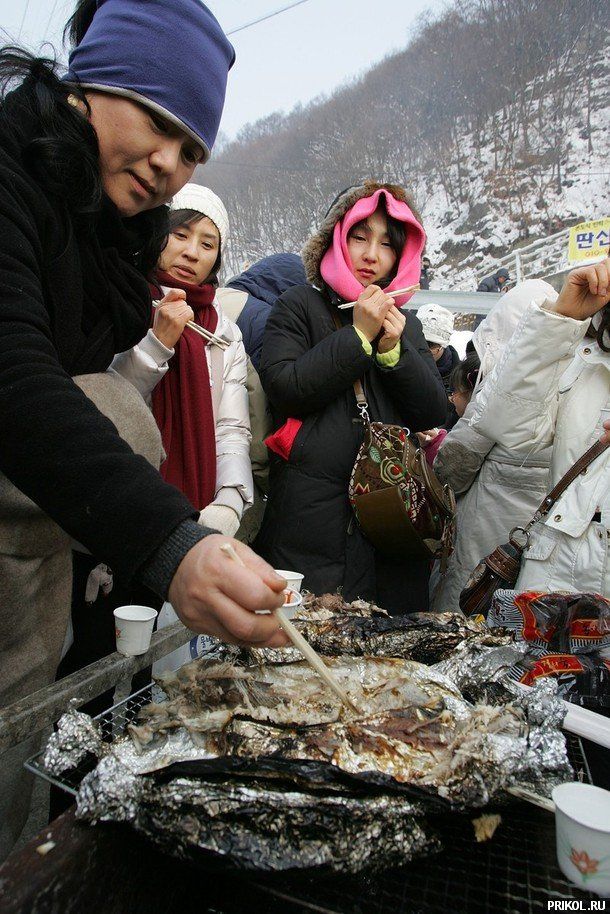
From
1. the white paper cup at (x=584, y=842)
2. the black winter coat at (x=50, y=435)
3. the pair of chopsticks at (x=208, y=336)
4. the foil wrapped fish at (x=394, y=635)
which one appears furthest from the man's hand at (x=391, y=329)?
the white paper cup at (x=584, y=842)

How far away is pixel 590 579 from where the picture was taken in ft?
6.06

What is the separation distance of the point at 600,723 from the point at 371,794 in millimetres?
537

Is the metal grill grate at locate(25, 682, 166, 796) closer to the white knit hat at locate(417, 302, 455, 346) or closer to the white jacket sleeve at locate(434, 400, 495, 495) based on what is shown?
the white jacket sleeve at locate(434, 400, 495, 495)

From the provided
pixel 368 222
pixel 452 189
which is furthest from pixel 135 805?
pixel 452 189

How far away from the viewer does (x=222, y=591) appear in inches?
31.0

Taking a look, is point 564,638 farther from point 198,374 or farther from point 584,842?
point 198,374

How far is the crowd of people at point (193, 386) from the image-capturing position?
Answer: 2.74 feet

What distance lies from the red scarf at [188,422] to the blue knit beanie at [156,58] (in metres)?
1.07

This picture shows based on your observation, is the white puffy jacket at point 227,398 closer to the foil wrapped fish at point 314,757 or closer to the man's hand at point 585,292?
the foil wrapped fish at point 314,757

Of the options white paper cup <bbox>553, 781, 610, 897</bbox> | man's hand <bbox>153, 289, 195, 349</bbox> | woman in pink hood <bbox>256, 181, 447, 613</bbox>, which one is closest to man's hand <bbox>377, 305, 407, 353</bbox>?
woman in pink hood <bbox>256, 181, 447, 613</bbox>

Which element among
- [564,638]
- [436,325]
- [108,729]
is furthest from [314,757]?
[436,325]

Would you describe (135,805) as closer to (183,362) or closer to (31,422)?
(31,422)

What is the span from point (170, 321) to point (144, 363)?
0.23 m

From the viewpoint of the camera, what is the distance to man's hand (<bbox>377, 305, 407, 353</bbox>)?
237 cm
